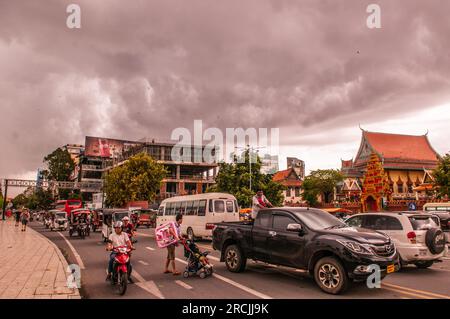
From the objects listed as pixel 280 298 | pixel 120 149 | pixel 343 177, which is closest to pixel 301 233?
pixel 280 298

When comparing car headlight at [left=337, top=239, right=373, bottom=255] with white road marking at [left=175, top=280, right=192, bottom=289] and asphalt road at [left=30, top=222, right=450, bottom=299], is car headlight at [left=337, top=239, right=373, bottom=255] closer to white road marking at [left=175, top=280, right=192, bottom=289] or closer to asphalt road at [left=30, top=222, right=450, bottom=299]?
asphalt road at [left=30, top=222, right=450, bottom=299]

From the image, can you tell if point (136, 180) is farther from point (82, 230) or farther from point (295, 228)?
point (295, 228)

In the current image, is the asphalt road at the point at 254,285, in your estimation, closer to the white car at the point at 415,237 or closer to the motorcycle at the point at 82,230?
the white car at the point at 415,237

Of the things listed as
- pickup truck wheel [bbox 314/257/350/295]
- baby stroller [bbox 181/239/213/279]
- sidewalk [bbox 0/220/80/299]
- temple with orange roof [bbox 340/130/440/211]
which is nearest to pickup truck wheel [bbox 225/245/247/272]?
baby stroller [bbox 181/239/213/279]

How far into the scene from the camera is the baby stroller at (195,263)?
10047mm

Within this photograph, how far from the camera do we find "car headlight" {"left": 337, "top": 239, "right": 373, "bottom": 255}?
7750mm

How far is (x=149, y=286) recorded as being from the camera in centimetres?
902

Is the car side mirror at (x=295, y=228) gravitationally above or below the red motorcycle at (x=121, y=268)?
above

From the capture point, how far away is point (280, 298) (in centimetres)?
755

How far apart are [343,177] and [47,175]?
3099 inches

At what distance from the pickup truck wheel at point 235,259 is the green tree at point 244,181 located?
32659 mm

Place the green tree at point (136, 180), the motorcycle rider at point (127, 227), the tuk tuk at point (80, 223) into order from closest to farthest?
the motorcycle rider at point (127, 227) → the tuk tuk at point (80, 223) → the green tree at point (136, 180)

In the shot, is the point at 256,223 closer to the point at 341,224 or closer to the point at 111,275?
the point at 341,224

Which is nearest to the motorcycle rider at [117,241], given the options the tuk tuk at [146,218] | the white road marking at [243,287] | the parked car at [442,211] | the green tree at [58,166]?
the white road marking at [243,287]
